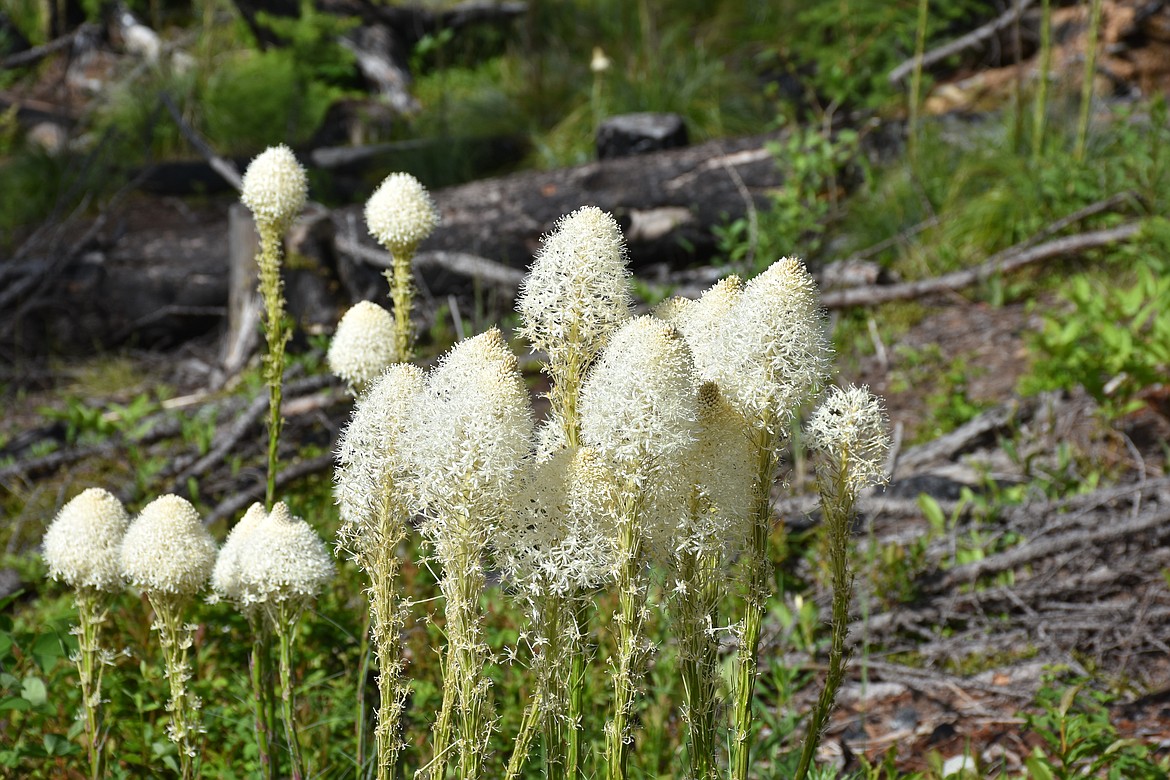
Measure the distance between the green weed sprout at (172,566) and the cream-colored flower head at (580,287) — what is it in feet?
2.52

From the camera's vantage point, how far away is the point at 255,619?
1.94m

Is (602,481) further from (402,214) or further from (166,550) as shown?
(402,214)

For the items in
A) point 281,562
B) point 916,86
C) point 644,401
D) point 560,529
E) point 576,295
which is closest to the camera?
point 644,401

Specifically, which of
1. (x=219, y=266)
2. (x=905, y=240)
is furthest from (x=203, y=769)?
(x=905, y=240)

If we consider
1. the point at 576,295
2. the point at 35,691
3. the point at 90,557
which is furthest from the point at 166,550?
the point at 576,295

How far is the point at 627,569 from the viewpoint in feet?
4.27

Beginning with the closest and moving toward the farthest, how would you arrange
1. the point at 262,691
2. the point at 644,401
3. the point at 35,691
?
the point at 644,401 → the point at 262,691 → the point at 35,691

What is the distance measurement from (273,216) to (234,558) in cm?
78

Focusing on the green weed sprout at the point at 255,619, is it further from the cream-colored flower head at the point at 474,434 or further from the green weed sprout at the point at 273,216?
the cream-colored flower head at the point at 474,434

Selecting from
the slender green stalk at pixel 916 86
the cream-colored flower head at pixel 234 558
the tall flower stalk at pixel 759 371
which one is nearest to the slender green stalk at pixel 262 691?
the cream-colored flower head at pixel 234 558

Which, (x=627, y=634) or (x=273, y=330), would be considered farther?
(x=273, y=330)

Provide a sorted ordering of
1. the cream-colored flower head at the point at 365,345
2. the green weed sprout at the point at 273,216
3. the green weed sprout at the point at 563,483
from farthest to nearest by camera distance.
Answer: the green weed sprout at the point at 273,216
the cream-colored flower head at the point at 365,345
the green weed sprout at the point at 563,483

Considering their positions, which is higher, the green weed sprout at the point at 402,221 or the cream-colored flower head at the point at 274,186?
the cream-colored flower head at the point at 274,186

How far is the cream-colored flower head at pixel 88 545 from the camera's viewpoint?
6.10ft
